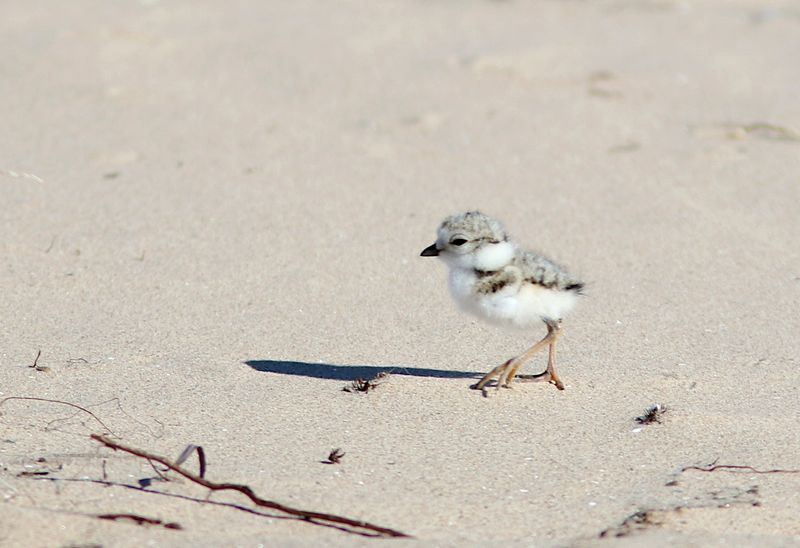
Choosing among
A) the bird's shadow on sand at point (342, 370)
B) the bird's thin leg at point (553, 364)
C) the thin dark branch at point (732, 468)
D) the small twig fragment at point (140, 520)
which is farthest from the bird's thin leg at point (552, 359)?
the small twig fragment at point (140, 520)

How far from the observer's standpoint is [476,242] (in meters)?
4.91

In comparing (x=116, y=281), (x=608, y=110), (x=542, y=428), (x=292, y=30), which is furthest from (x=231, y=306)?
(x=292, y=30)

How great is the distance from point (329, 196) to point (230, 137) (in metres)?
1.21

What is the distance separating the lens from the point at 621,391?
5051 mm

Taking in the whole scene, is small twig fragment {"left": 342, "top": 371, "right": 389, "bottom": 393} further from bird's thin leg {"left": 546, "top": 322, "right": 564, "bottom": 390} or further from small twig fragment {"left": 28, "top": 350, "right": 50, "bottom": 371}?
small twig fragment {"left": 28, "top": 350, "right": 50, "bottom": 371}

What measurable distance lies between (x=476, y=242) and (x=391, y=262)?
1.73 metres

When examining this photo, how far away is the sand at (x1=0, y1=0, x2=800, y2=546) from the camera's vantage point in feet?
13.2

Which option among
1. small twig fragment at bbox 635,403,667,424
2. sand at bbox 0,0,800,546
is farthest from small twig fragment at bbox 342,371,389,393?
small twig fragment at bbox 635,403,667,424

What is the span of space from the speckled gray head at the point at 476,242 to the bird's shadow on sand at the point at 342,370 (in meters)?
0.50

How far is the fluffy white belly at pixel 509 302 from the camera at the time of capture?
489cm

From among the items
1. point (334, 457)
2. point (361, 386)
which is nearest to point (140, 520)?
point (334, 457)

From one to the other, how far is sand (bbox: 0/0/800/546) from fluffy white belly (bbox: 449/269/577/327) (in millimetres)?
313

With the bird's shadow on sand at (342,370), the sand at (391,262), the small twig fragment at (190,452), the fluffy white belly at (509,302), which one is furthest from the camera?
the bird's shadow on sand at (342,370)

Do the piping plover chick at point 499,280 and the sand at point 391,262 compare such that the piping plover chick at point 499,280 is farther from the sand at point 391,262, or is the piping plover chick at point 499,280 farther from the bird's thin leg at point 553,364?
the sand at point 391,262
